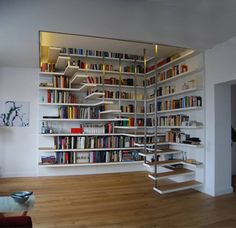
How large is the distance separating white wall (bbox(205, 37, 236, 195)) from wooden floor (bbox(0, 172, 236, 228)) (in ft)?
0.95

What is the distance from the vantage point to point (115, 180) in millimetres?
5219

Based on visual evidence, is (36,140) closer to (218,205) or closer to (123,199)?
(123,199)

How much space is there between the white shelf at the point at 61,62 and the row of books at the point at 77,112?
3.28ft

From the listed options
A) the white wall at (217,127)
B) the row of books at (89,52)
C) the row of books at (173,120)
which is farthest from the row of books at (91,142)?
the white wall at (217,127)

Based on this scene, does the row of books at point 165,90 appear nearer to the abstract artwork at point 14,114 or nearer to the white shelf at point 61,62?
the white shelf at point 61,62

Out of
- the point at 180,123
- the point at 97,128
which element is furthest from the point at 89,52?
the point at 180,123

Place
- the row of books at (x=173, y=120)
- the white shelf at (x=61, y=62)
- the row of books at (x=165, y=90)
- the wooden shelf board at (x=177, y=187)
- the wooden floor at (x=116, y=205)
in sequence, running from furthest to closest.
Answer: the row of books at (x=165, y=90) → the white shelf at (x=61, y=62) → the row of books at (x=173, y=120) → the wooden shelf board at (x=177, y=187) → the wooden floor at (x=116, y=205)

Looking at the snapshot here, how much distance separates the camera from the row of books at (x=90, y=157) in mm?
5508

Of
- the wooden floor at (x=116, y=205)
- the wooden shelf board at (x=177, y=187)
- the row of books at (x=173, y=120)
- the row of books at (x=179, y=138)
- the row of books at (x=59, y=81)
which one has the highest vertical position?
the row of books at (x=59, y=81)

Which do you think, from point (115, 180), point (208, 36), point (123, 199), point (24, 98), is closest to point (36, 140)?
point (24, 98)

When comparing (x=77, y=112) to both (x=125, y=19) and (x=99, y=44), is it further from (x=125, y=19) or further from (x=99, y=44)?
(x=125, y=19)

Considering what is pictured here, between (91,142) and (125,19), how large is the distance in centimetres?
338

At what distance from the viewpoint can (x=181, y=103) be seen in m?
4.91

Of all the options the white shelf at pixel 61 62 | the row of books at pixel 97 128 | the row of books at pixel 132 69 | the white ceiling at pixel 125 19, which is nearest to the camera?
the white ceiling at pixel 125 19
